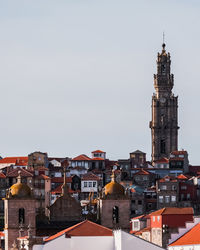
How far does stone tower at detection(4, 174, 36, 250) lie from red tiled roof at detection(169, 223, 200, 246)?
41.2 ft

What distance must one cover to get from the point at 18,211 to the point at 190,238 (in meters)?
15.1

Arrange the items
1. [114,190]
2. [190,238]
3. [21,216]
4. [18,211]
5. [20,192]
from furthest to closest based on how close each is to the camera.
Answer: [114,190] < [20,192] < [18,211] < [21,216] < [190,238]

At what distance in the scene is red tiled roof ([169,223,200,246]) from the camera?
378ft

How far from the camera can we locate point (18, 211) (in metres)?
120

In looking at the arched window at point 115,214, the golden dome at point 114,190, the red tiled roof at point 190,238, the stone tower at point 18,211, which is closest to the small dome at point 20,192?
the stone tower at point 18,211

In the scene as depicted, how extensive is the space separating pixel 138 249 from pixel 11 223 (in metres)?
24.3

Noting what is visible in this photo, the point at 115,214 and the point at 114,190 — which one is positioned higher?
the point at 114,190

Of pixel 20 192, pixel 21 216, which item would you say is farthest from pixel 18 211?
pixel 20 192

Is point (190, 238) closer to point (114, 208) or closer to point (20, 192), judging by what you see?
point (114, 208)

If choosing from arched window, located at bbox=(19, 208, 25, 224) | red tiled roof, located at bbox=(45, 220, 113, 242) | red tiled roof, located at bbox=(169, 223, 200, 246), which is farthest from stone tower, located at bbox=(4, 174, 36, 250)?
red tiled roof, located at bbox=(169, 223, 200, 246)

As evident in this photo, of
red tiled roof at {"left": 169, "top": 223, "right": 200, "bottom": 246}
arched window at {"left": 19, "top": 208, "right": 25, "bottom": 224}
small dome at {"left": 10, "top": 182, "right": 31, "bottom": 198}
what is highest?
small dome at {"left": 10, "top": 182, "right": 31, "bottom": 198}

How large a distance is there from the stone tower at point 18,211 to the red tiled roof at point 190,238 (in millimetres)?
12567

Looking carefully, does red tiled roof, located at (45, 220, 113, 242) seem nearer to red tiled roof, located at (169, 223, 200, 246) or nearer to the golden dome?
red tiled roof, located at (169, 223, 200, 246)

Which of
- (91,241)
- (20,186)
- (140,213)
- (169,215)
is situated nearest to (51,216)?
(20,186)
